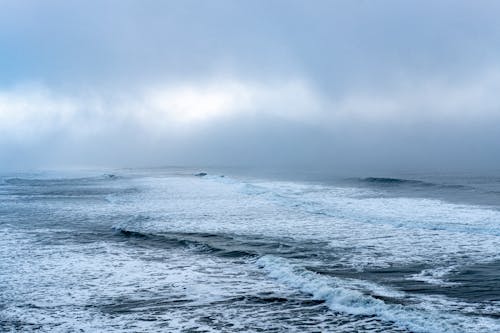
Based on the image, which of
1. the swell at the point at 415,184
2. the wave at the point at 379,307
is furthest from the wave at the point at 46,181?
the wave at the point at 379,307

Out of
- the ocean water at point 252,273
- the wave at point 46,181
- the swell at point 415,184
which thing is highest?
the swell at point 415,184

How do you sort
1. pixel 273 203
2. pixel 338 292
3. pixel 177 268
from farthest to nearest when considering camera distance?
pixel 273 203 → pixel 177 268 → pixel 338 292

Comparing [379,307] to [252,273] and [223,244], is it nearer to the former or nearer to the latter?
[252,273]

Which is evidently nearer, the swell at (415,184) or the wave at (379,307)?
the wave at (379,307)

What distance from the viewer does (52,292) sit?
11742mm

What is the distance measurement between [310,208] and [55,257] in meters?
17.5

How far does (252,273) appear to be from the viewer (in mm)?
13680

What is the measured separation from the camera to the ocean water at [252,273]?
379 inches

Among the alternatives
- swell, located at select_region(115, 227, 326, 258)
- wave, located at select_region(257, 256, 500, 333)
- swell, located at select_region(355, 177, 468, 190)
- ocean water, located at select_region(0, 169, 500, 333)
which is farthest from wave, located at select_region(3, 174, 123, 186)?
wave, located at select_region(257, 256, 500, 333)

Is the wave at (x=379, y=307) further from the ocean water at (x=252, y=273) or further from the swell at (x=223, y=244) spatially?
the swell at (x=223, y=244)

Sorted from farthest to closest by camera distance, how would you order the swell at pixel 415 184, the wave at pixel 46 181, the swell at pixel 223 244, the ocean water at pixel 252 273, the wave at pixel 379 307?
the wave at pixel 46 181 → the swell at pixel 415 184 → the swell at pixel 223 244 → the ocean water at pixel 252 273 → the wave at pixel 379 307

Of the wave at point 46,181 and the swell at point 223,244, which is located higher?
the wave at point 46,181

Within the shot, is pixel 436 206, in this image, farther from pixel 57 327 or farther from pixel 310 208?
pixel 57 327

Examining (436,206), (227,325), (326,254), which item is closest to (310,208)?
(436,206)
